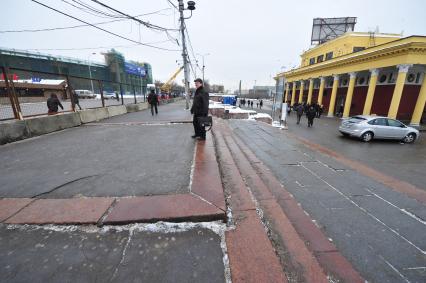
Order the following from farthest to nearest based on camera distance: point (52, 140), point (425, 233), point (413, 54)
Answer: point (413, 54), point (52, 140), point (425, 233)

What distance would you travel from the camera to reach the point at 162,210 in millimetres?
2271

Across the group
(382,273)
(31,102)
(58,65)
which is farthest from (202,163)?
(58,65)

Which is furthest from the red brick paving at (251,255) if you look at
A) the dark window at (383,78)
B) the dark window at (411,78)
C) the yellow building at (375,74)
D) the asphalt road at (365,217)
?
the dark window at (411,78)

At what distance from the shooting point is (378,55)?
59.3 ft

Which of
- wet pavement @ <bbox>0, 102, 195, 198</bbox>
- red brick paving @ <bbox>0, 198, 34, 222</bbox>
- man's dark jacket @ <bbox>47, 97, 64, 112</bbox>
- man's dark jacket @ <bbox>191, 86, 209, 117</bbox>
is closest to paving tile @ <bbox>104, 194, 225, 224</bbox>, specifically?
wet pavement @ <bbox>0, 102, 195, 198</bbox>

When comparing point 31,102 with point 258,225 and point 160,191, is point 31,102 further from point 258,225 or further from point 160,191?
point 258,225

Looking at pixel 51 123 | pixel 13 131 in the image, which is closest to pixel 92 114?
pixel 51 123

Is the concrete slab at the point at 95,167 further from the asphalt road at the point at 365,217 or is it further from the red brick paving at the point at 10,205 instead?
the asphalt road at the point at 365,217

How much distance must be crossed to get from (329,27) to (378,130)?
32.2 meters

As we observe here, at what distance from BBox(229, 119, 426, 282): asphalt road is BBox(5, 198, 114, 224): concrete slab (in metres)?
2.91

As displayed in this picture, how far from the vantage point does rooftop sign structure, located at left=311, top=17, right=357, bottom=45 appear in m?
32.7

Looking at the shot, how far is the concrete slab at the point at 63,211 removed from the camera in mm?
2127

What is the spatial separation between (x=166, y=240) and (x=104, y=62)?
101 metres

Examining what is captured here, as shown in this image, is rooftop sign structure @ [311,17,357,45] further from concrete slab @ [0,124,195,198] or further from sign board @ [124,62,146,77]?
sign board @ [124,62,146,77]
